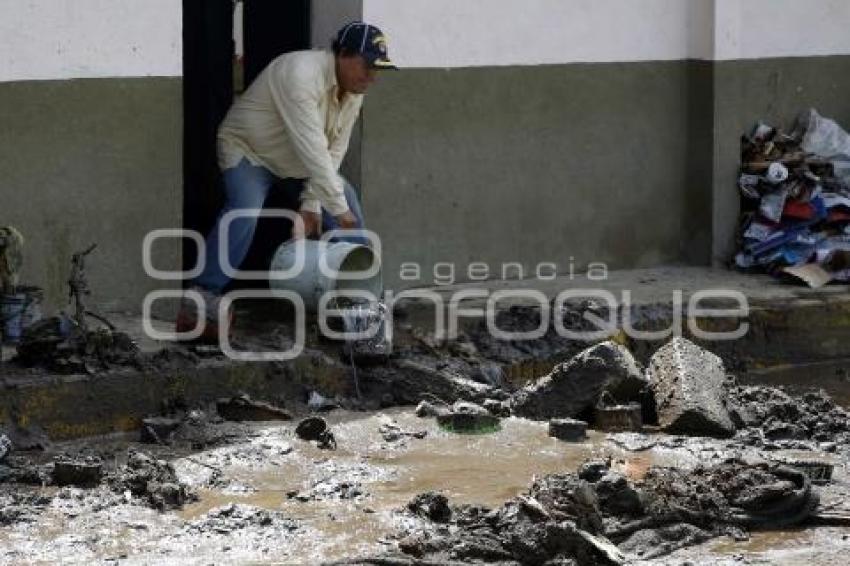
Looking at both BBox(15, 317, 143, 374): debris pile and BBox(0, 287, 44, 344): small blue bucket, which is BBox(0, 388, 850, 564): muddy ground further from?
BBox(0, 287, 44, 344): small blue bucket

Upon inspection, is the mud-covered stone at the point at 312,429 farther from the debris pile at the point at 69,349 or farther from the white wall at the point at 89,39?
the white wall at the point at 89,39

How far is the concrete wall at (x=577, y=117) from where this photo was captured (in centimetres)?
1260

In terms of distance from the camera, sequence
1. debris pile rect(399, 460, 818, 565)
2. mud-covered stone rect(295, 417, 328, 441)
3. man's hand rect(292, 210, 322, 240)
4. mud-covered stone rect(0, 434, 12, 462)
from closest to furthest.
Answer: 1. debris pile rect(399, 460, 818, 565)
2. mud-covered stone rect(0, 434, 12, 462)
3. mud-covered stone rect(295, 417, 328, 441)
4. man's hand rect(292, 210, 322, 240)

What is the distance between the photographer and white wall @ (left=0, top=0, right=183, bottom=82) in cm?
1067

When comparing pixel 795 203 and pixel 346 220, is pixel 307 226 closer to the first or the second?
pixel 346 220

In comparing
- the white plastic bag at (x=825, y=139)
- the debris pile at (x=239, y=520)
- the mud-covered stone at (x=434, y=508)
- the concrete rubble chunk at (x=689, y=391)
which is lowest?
the debris pile at (x=239, y=520)

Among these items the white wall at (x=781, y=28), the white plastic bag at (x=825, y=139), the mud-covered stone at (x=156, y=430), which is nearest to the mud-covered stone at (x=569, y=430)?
the mud-covered stone at (x=156, y=430)

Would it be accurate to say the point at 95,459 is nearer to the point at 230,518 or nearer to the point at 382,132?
the point at 230,518

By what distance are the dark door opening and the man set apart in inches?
38.0

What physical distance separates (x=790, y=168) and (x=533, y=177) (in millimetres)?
2037

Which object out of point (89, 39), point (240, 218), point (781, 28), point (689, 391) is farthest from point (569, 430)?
point (781, 28)

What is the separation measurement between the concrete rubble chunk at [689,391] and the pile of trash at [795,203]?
9.90 feet

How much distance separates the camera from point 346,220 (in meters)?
11.4

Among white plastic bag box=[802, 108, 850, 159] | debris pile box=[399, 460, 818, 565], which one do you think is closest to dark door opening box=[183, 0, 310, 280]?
white plastic bag box=[802, 108, 850, 159]
